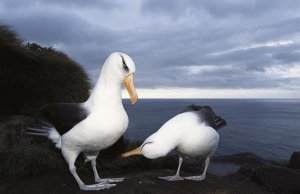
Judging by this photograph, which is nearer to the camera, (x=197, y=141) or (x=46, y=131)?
(x=197, y=141)

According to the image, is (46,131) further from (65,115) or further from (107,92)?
(107,92)

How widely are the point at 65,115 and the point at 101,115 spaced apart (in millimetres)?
619

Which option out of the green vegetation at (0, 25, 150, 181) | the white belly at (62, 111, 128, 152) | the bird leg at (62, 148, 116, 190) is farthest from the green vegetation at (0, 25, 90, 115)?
the white belly at (62, 111, 128, 152)

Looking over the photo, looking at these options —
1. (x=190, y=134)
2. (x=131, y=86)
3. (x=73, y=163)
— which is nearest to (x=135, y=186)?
(x=73, y=163)

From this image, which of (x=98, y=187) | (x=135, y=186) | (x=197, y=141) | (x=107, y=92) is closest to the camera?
(x=107, y=92)

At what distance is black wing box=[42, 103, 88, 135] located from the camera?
18.1 ft

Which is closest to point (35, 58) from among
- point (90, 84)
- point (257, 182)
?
point (90, 84)

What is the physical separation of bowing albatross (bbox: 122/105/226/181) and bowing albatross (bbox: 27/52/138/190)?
0.46 m

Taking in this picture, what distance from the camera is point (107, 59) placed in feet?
18.1

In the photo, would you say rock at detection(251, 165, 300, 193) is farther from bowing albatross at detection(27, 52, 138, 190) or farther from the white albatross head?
the white albatross head

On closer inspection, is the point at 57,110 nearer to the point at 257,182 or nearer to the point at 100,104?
the point at 100,104

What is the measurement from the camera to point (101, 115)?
5340 mm

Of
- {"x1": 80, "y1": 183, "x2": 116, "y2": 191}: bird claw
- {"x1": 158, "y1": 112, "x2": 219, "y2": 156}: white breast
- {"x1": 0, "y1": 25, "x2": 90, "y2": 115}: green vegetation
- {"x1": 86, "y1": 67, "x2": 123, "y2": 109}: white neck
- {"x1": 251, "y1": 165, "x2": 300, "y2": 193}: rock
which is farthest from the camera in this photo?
{"x1": 0, "y1": 25, "x2": 90, "y2": 115}: green vegetation

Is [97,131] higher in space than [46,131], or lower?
higher
